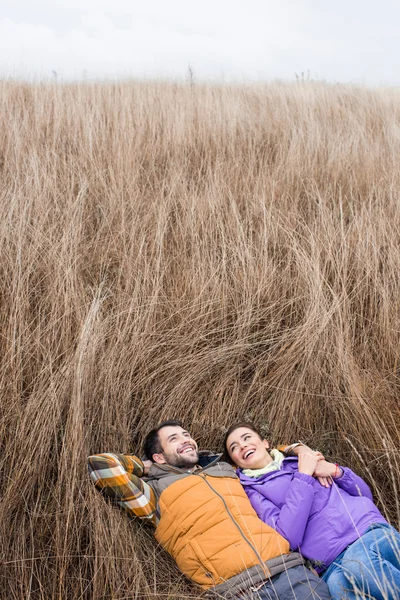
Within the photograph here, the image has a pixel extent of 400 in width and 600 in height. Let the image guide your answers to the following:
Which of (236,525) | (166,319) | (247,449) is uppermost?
(166,319)

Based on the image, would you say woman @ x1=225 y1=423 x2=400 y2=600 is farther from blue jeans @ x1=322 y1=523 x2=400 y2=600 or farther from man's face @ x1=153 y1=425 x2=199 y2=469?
man's face @ x1=153 y1=425 x2=199 y2=469

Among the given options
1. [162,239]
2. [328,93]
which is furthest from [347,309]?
[328,93]

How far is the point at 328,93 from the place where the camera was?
22.0 feet

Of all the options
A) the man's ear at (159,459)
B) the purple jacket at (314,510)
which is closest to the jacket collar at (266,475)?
the purple jacket at (314,510)

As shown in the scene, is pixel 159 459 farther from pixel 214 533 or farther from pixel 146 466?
pixel 214 533

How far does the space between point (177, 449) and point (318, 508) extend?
64 cm

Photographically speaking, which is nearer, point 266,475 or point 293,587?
point 293,587

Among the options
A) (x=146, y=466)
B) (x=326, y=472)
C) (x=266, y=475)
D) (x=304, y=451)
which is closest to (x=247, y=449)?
(x=266, y=475)

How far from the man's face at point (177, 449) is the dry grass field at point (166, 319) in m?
0.20

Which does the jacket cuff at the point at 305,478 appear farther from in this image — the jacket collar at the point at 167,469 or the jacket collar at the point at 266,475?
the jacket collar at the point at 167,469

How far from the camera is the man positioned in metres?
1.76

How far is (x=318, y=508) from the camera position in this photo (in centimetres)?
210

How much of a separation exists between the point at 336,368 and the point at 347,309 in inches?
17.2

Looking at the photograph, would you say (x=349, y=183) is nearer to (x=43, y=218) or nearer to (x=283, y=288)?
(x=283, y=288)
